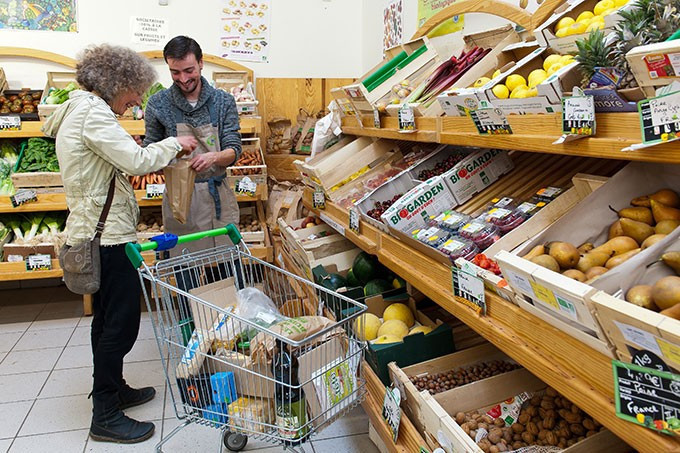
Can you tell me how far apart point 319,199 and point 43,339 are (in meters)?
2.28

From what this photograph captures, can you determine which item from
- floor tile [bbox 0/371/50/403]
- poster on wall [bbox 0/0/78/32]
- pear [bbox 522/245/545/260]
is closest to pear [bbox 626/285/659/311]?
pear [bbox 522/245/545/260]

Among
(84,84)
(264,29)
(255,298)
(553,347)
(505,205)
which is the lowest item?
(255,298)

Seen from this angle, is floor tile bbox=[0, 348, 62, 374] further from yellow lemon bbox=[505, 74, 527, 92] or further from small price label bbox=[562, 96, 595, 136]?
small price label bbox=[562, 96, 595, 136]

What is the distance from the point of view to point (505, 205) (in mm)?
1941

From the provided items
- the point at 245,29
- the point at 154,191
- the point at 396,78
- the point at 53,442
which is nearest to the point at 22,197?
the point at 154,191

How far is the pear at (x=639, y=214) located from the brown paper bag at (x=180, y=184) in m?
1.98

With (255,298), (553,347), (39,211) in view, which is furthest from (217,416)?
(39,211)

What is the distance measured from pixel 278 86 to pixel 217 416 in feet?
11.7

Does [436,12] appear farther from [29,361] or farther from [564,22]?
[29,361]

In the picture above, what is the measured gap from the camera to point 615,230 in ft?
4.64

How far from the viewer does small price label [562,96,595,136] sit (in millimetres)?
1252

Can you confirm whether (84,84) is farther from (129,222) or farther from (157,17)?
(157,17)

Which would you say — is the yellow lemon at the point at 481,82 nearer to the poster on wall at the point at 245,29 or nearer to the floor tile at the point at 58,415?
the floor tile at the point at 58,415

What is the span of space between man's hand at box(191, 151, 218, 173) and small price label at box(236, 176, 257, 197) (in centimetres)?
111
